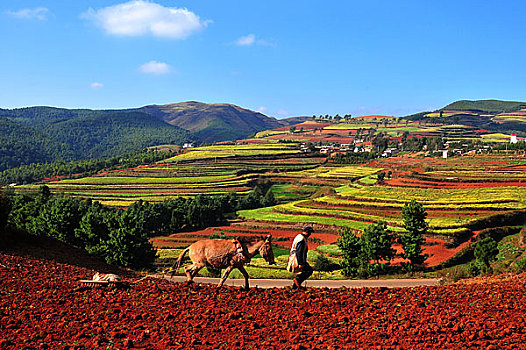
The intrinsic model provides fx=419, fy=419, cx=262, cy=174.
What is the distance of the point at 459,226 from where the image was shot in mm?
62094

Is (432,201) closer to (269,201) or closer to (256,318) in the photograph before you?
(269,201)

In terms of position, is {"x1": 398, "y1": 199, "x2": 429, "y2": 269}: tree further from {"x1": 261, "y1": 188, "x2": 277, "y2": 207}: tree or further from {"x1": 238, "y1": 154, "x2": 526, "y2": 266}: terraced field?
{"x1": 261, "y1": 188, "x2": 277, "y2": 207}: tree

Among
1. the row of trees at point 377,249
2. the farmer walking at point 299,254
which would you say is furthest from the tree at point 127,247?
the farmer walking at point 299,254

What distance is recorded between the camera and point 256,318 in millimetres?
12078

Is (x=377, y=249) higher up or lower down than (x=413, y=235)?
lower down

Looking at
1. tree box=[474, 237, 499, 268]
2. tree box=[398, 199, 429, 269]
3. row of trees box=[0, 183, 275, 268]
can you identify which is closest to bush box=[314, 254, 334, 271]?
→ tree box=[398, 199, 429, 269]

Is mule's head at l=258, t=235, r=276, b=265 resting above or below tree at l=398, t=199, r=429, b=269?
above

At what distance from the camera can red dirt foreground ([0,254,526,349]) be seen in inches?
400

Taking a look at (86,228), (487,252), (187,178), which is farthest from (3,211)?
(187,178)

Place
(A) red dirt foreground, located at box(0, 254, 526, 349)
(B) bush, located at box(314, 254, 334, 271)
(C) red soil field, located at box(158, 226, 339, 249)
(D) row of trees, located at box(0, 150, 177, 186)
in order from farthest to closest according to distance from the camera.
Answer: (D) row of trees, located at box(0, 150, 177, 186) < (C) red soil field, located at box(158, 226, 339, 249) < (B) bush, located at box(314, 254, 334, 271) < (A) red dirt foreground, located at box(0, 254, 526, 349)

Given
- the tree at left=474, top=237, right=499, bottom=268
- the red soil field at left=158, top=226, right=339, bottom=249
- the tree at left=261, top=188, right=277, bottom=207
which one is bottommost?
the red soil field at left=158, top=226, right=339, bottom=249

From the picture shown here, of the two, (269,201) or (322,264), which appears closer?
(322,264)

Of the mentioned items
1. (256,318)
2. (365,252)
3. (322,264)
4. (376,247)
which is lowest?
(322,264)

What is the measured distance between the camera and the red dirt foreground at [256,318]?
10.2 metres
